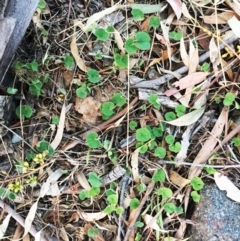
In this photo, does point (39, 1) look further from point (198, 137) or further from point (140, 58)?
point (198, 137)

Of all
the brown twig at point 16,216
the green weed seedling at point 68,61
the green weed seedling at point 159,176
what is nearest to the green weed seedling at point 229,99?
the green weed seedling at point 159,176

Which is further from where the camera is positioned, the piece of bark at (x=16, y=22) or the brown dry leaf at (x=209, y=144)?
the brown dry leaf at (x=209, y=144)

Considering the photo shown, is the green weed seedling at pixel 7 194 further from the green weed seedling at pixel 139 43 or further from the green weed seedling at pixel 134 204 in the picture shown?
the green weed seedling at pixel 139 43

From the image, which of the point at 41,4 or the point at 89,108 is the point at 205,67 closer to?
the point at 89,108

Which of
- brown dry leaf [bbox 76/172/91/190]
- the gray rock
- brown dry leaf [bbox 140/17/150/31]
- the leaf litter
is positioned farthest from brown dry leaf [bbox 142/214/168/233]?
brown dry leaf [bbox 140/17/150/31]

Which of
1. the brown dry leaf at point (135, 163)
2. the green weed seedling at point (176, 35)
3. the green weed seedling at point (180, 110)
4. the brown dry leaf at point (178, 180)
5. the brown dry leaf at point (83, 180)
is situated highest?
the green weed seedling at point (176, 35)

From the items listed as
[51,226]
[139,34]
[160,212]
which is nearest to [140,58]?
[139,34]

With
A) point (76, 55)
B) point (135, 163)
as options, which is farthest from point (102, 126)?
point (76, 55)
